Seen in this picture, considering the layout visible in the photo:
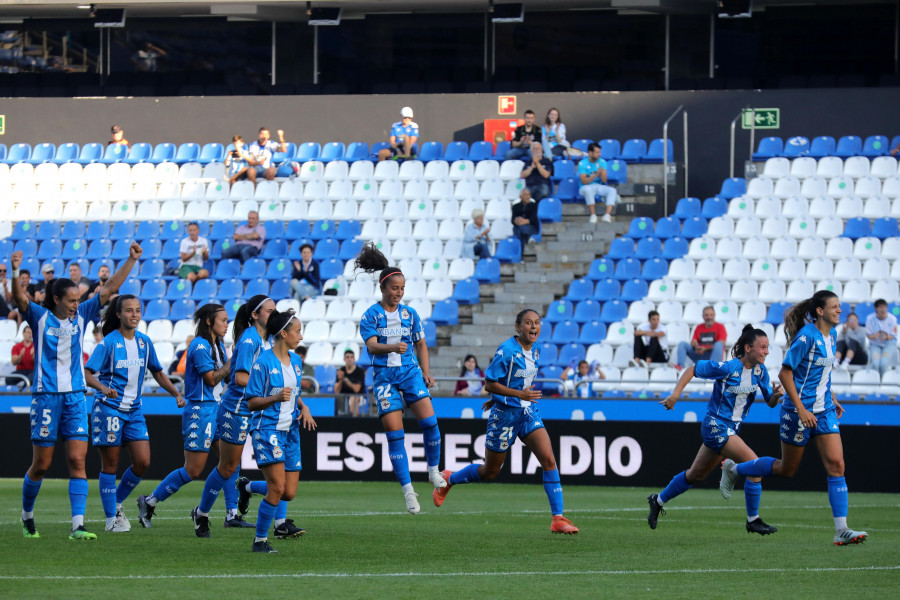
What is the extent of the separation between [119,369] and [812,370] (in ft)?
18.9

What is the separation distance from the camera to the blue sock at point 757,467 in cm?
1116

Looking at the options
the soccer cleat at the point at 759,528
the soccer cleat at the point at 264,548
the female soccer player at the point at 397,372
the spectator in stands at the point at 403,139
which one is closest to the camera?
the soccer cleat at the point at 264,548

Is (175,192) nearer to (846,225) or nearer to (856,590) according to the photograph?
(846,225)

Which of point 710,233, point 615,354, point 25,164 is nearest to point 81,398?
point 615,354

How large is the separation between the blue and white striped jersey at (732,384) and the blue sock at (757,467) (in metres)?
0.41

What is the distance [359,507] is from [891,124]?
53.7 feet

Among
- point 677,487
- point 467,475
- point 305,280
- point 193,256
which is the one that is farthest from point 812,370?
point 193,256

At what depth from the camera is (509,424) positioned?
440 inches

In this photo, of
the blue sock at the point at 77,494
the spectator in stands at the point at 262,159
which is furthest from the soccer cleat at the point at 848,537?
the spectator in stands at the point at 262,159

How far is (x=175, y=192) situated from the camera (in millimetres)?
28125

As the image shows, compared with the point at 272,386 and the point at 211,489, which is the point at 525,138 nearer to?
the point at 211,489

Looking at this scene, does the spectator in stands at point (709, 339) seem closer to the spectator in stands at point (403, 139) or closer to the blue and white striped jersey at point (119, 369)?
the spectator in stands at point (403, 139)

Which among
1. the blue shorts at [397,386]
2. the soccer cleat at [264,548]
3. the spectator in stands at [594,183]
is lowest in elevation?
the soccer cleat at [264,548]

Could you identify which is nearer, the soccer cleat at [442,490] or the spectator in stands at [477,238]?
the soccer cleat at [442,490]
